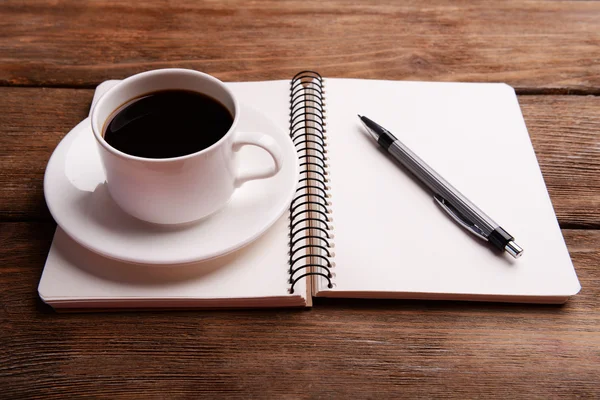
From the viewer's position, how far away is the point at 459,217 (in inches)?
28.9

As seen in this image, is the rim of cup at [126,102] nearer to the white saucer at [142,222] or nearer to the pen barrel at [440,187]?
the white saucer at [142,222]

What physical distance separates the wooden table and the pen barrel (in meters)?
0.11

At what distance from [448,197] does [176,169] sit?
36cm

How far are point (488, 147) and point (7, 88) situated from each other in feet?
2.61

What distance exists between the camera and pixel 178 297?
0.64 metres

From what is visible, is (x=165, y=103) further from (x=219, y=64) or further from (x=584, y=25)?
(x=584, y=25)

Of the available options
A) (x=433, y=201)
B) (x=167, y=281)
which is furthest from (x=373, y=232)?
(x=167, y=281)

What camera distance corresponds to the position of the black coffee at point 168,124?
0.65m

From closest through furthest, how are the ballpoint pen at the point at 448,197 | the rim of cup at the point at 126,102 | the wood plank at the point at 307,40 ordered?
1. the rim of cup at the point at 126,102
2. the ballpoint pen at the point at 448,197
3. the wood plank at the point at 307,40

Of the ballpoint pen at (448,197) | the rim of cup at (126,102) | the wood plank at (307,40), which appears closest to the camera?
the rim of cup at (126,102)

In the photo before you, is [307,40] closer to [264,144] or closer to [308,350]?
[264,144]

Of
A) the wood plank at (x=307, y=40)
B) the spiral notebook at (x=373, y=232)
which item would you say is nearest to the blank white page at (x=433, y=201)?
the spiral notebook at (x=373, y=232)

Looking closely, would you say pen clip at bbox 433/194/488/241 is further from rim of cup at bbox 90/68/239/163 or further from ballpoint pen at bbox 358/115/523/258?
rim of cup at bbox 90/68/239/163

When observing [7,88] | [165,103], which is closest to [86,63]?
[7,88]
